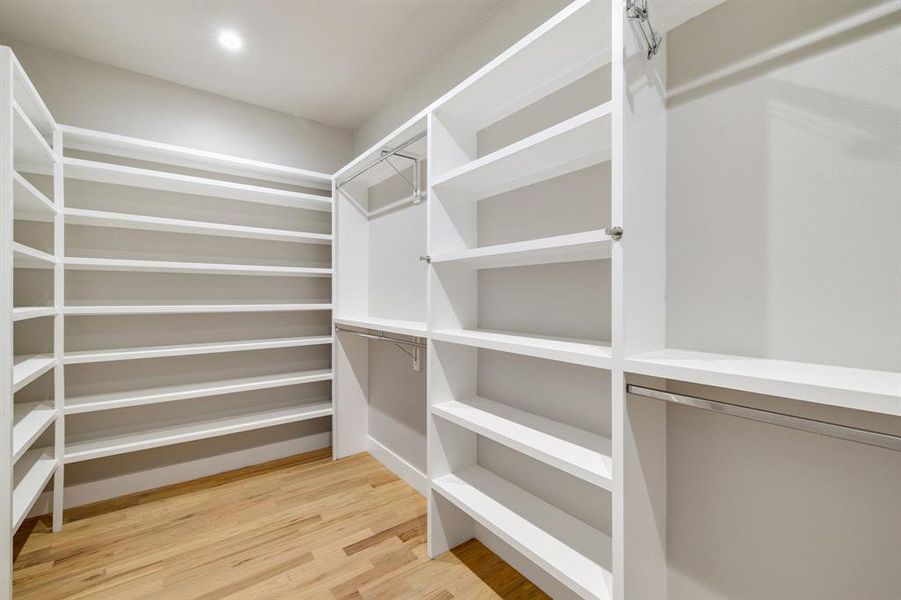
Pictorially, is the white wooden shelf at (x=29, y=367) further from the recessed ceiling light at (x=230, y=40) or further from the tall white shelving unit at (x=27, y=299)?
the recessed ceiling light at (x=230, y=40)

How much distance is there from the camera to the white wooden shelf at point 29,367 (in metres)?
1.54

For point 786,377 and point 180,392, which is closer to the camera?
point 786,377

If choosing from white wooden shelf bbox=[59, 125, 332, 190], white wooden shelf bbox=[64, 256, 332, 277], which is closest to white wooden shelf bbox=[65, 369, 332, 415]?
white wooden shelf bbox=[64, 256, 332, 277]

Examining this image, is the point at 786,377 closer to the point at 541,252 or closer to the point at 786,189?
the point at 786,189

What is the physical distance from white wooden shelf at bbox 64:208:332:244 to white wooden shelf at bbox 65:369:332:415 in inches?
39.5

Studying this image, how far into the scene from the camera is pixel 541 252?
135 cm

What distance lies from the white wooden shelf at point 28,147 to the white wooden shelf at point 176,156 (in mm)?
207

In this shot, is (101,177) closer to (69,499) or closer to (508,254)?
(69,499)

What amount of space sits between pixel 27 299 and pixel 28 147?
865 mm

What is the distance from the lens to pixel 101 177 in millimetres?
2287

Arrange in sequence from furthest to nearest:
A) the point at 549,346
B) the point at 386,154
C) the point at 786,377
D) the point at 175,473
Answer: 1. the point at 175,473
2. the point at 386,154
3. the point at 549,346
4. the point at 786,377

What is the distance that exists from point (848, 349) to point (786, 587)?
0.62 m

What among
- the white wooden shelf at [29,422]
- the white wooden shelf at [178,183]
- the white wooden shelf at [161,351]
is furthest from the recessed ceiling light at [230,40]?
the white wooden shelf at [29,422]

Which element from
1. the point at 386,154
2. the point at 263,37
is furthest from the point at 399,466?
the point at 263,37
